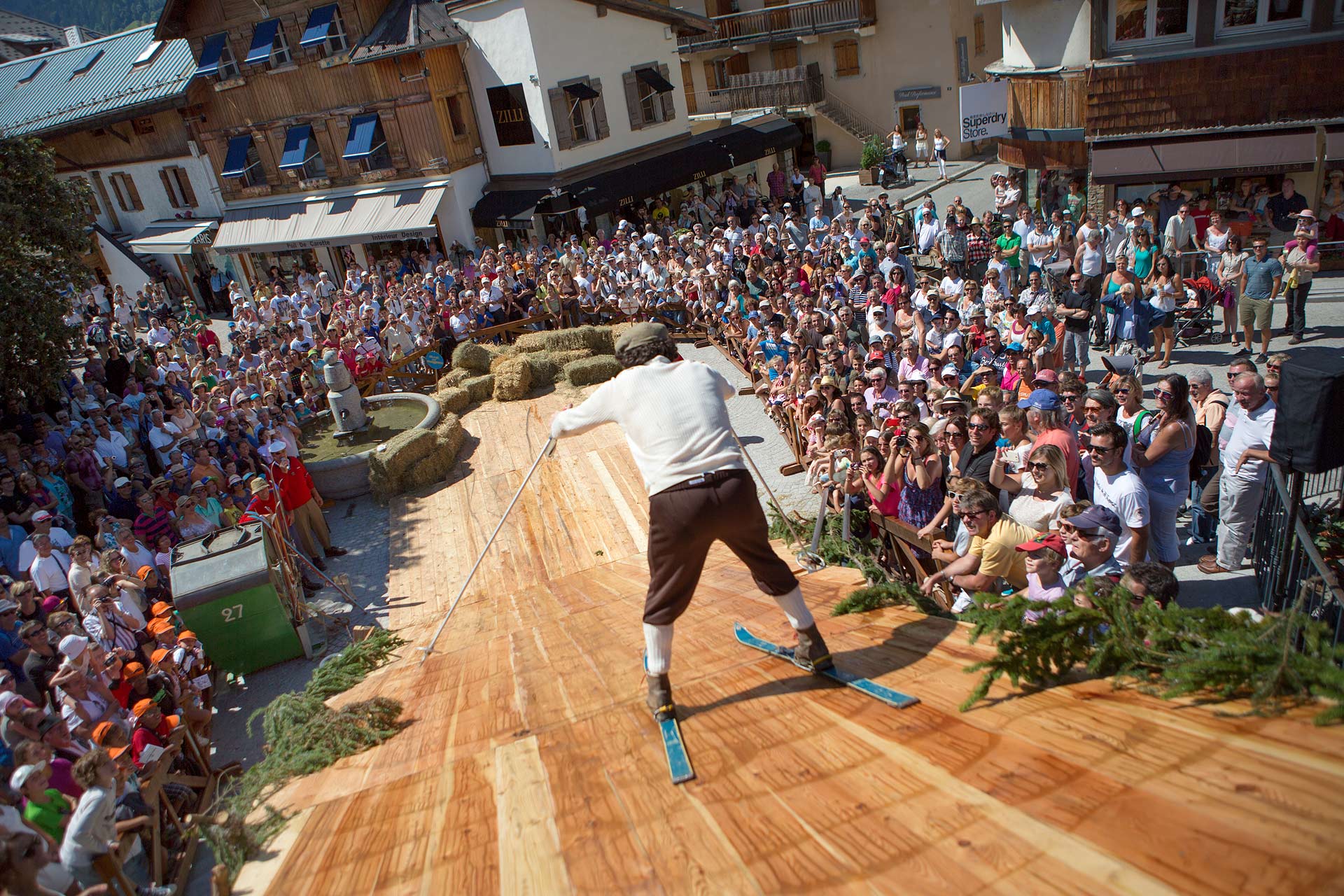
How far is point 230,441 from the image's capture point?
1189 centimetres

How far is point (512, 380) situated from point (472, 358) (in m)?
1.43

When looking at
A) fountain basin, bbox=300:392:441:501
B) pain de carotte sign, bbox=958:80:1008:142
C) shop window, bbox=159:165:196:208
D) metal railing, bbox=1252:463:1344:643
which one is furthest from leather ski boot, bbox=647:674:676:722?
shop window, bbox=159:165:196:208

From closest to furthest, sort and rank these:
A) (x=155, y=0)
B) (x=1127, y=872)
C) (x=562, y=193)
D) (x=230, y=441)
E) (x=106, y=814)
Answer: (x=1127, y=872)
(x=106, y=814)
(x=230, y=441)
(x=562, y=193)
(x=155, y=0)

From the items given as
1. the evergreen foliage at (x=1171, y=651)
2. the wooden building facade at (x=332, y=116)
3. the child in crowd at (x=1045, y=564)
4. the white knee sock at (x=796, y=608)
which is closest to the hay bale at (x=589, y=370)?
the child in crowd at (x=1045, y=564)

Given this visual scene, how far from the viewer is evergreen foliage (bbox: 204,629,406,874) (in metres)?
3.93

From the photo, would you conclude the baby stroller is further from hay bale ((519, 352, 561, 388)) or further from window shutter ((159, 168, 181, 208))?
window shutter ((159, 168, 181, 208))

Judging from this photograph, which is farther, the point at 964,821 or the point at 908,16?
the point at 908,16

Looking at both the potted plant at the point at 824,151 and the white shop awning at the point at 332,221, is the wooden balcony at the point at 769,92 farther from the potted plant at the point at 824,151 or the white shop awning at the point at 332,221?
the white shop awning at the point at 332,221

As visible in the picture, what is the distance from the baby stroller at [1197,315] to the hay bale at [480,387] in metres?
10.9

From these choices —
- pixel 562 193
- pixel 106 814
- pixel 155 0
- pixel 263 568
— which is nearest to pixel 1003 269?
pixel 263 568

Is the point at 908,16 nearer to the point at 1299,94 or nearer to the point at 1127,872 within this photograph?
the point at 1299,94

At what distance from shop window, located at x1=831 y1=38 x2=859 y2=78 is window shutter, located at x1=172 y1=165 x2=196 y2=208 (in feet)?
81.6

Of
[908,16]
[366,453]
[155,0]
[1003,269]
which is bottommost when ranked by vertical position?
[366,453]

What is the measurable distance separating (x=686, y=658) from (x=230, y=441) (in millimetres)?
9407
